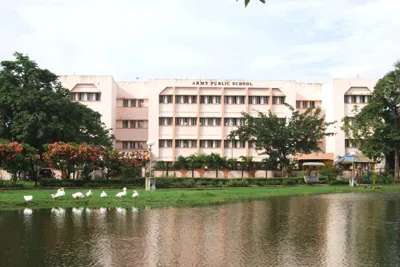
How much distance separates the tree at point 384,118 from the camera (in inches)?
1695

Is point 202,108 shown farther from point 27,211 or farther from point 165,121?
point 27,211

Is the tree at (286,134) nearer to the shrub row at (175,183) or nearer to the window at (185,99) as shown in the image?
the shrub row at (175,183)

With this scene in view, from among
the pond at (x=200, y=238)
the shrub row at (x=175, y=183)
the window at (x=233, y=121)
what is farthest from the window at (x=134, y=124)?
the pond at (x=200, y=238)

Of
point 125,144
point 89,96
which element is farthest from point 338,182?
point 89,96

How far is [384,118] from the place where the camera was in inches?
1780

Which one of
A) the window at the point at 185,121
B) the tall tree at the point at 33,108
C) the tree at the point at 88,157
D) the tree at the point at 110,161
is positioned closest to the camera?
the tree at the point at 88,157

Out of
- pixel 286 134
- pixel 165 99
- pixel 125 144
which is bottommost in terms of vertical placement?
pixel 125 144

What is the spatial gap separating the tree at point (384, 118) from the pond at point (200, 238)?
2831 cm

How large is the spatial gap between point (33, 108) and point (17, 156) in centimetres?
843

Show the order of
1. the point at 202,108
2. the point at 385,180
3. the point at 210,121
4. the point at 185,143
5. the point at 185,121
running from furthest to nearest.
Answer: the point at 210,121 → the point at 202,108 → the point at 185,121 → the point at 185,143 → the point at 385,180

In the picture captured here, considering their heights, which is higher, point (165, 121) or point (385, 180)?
point (165, 121)

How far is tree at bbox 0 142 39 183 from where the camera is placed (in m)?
31.1

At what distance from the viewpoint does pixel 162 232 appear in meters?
12.4

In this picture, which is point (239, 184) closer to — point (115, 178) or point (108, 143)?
point (115, 178)
